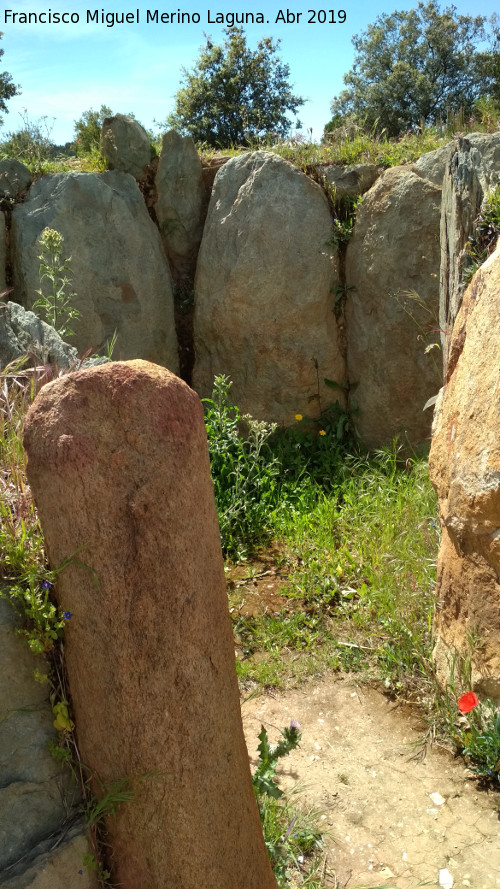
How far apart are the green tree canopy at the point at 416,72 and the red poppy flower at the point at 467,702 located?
15.9 m

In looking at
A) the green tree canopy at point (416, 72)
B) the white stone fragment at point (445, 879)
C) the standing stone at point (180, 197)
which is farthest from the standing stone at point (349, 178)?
the green tree canopy at point (416, 72)

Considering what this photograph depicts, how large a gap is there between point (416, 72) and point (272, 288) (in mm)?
13959

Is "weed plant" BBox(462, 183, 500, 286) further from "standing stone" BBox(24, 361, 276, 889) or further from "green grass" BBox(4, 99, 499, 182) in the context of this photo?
"green grass" BBox(4, 99, 499, 182)

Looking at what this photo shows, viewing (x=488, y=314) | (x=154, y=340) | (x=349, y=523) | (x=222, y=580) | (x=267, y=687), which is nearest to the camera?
(x=222, y=580)

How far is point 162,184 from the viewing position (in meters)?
7.05

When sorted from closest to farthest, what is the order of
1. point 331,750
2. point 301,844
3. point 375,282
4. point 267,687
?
point 301,844 < point 331,750 < point 267,687 < point 375,282

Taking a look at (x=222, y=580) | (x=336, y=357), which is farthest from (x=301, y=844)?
(x=336, y=357)

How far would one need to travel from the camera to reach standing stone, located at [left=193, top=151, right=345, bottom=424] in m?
6.55

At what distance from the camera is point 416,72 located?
1792cm

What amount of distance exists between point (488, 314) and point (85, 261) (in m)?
4.22

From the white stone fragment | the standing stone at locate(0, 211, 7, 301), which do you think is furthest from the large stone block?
the white stone fragment

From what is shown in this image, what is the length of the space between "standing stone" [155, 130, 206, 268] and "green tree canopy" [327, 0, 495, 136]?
11286mm

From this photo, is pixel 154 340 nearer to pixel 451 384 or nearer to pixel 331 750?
pixel 451 384

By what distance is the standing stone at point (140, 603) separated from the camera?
1770 millimetres
